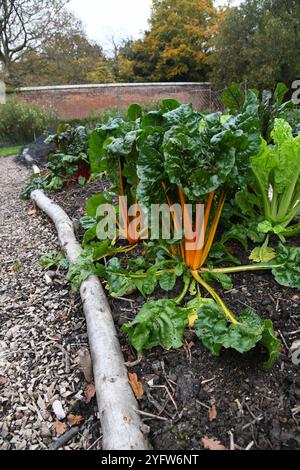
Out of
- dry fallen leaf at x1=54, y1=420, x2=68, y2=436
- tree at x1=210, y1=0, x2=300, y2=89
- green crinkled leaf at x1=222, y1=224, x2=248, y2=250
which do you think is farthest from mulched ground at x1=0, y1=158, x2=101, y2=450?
tree at x1=210, y1=0, x2=300, y2=89

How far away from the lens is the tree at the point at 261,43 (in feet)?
45.9

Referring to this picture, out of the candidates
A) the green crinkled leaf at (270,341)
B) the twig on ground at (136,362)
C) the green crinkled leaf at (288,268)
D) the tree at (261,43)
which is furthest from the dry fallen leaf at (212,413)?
the tree at (261,43)

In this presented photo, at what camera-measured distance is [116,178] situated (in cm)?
215

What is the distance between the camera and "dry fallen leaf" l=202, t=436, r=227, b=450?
1.13 meters

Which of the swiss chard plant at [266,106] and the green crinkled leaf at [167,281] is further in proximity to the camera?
the swiss chard plant at [266,106]

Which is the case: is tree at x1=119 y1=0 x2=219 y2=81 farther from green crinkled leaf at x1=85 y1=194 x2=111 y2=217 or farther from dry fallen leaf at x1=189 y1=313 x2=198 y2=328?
dry fallen leaf at x1=189 y1=313 x2=198 y2=328

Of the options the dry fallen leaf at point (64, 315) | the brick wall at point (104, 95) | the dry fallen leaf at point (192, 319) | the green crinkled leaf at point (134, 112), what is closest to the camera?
the dry fallen leaf at point (192, 319)

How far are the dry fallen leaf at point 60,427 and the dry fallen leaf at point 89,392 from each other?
0.12 m

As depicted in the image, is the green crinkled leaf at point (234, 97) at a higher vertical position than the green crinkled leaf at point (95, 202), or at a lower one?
higher

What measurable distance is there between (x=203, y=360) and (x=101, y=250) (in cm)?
90

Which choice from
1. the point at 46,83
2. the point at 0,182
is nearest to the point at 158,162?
the point at 0,182

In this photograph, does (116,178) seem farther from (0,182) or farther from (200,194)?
(0,182)

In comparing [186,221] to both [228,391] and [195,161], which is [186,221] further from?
[228,391]

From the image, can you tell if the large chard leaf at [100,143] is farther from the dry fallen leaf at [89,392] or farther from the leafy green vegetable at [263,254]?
the dry fallen leaf at [89,392]
